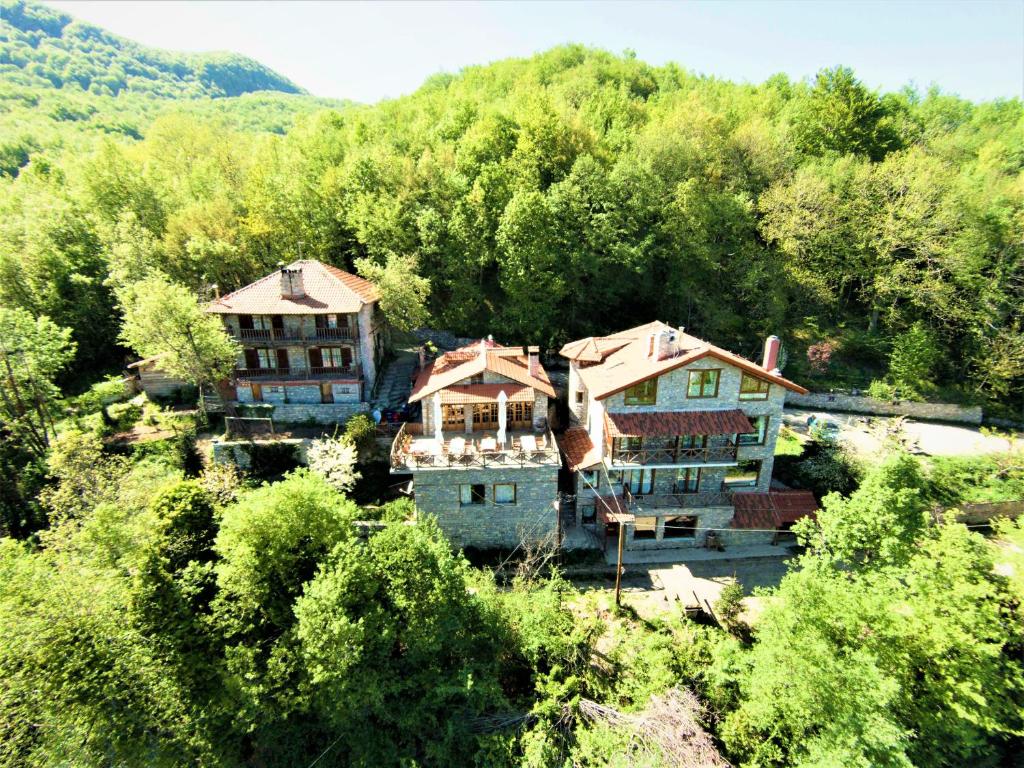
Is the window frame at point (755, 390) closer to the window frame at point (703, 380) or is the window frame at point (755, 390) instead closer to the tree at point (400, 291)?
the window frame at point (703, 380)

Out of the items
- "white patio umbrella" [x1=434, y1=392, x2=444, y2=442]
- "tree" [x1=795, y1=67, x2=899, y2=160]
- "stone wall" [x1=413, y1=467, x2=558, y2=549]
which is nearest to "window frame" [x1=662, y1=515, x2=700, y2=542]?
"stone wall" [x1=413, y1=467, x2=558, y2=549]

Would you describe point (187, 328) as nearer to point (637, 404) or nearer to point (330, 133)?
point (637, 404)

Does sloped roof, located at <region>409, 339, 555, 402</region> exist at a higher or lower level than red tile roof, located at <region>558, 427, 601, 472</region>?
higher

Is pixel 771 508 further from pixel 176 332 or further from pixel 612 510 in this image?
pixel 176 332

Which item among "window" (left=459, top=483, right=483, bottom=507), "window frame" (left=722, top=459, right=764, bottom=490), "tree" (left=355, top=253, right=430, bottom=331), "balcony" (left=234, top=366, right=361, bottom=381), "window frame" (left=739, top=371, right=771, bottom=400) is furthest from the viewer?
"tree" (left=355, top=253, right=430, bottom=331)

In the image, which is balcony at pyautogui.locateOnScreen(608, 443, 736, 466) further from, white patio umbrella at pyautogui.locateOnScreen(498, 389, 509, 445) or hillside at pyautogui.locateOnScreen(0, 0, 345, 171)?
hillside at pyautogui.locateOnScreen(0, 0, 345, 171)

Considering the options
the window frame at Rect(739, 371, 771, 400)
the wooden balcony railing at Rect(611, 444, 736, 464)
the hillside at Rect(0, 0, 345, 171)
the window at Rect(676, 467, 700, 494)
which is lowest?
the window at Rect(676, 467, 700, 494)

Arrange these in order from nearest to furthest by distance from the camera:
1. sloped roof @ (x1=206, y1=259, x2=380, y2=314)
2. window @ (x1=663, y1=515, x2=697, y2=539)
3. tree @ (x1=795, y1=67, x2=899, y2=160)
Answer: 1. window @ (x1=663, y1=515, x2=697, y2=539)
2. sloped roof @ (x1=206, y1=259, x2=380, y2=314)
3. tree @ (x1=795, y1=67, x2=899, y2=160)
